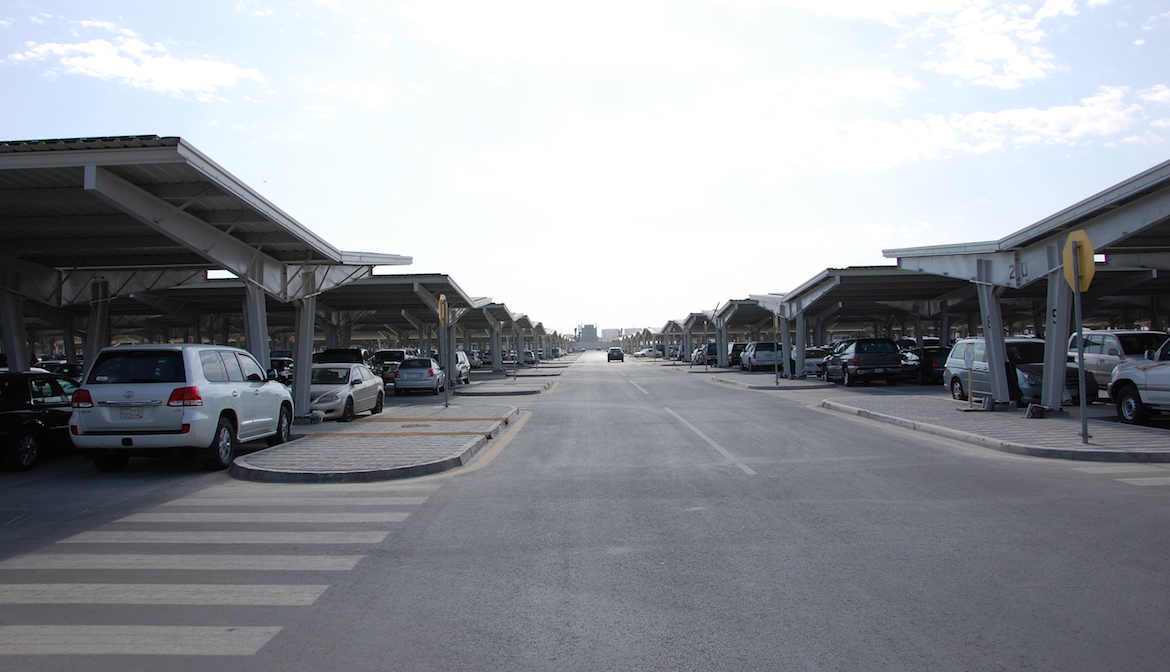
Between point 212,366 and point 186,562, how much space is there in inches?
227

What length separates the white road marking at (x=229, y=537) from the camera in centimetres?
720

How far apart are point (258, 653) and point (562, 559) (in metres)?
2.52

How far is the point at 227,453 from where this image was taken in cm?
1166

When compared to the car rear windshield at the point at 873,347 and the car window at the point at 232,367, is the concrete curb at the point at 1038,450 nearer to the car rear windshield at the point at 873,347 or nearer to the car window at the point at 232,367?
the car window at the point at 232,367

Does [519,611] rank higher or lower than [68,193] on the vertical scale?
lower

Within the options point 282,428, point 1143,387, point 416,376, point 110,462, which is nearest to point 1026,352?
point 1143,387

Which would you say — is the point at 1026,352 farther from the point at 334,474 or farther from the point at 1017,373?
the point at 334,474

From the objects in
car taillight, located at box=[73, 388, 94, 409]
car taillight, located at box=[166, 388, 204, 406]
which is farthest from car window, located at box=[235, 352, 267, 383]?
car taillight, located at box=[73, 388, 94, 409]

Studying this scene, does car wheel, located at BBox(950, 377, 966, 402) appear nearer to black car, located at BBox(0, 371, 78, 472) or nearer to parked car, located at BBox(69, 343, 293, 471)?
parked car, located at BBox(69, 343, 293, 471)

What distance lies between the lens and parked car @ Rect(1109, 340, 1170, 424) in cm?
1361

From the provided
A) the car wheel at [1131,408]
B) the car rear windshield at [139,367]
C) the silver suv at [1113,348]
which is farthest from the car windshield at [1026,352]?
the car rear windshield at [139,367]

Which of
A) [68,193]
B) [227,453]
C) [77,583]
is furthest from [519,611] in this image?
[68,193]

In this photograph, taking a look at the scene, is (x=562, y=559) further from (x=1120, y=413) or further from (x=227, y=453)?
(x=1120, y=413)

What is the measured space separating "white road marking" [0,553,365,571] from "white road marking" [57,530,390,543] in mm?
500
